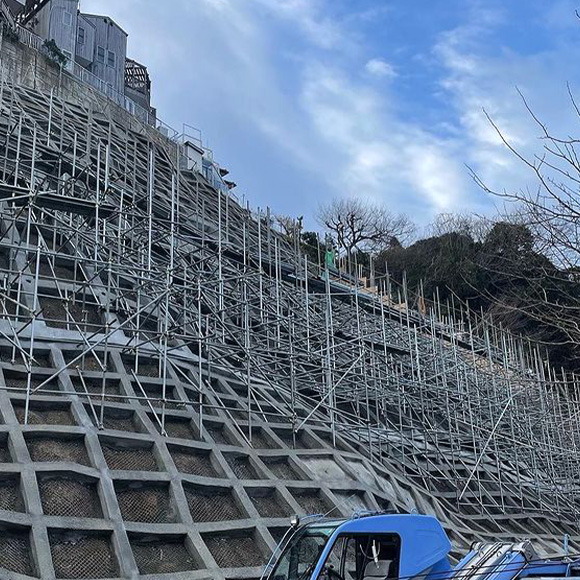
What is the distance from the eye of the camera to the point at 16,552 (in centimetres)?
840

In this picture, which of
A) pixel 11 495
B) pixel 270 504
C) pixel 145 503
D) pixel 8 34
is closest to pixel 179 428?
pixel 270 504

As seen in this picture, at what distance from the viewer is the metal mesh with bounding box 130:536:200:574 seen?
9.09 metres

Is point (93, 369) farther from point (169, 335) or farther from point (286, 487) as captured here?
point (286, 487)

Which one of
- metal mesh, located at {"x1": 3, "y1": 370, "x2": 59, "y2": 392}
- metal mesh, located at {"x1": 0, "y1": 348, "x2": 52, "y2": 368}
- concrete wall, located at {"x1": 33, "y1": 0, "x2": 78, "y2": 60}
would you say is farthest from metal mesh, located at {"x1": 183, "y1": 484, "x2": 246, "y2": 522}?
concrete wall, located at {"x1": 33, "y1": 0, "x2": 78, "y2": 60}

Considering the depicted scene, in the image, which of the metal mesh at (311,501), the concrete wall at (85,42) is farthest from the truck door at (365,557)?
the concrete wall at (85,42)

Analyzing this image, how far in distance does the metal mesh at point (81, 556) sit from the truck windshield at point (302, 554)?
7.19 feet

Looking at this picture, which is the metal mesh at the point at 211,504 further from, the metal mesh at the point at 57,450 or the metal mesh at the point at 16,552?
the metal mesh at the point at 16,552

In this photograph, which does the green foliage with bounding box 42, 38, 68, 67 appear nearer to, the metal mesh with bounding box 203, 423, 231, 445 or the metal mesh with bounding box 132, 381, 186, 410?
the metal mesh with bounding box 132, 381, 186, 410

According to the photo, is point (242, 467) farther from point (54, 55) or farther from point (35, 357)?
point (54, 55)

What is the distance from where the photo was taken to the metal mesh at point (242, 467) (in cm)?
1163

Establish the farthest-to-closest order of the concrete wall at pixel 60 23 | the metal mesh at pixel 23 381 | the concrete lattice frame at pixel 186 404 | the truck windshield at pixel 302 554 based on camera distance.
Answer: the concrete wall at pixel 60 23 < the metal mesh at pixel 23 381 < the concrete lattice frame at pixel 186 404 < the truck windshield at pixel 302 554

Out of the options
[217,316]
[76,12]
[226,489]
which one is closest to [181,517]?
[226,489]

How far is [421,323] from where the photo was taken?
21703 mm

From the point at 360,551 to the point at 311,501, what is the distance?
414 centimetres
